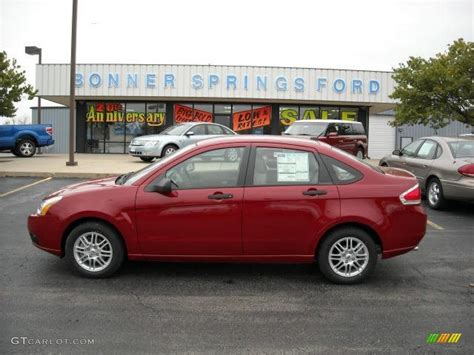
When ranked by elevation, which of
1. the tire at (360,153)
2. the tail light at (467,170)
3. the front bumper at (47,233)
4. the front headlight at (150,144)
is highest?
the front headlight at (150,144)

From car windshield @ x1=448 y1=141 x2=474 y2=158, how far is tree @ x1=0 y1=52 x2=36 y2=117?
16213mm

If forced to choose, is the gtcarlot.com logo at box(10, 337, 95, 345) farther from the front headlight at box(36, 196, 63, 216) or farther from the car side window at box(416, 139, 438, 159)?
the car side window at box(416, 139, 438, 159)

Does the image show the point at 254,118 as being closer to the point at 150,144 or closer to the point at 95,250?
the point at 150,144

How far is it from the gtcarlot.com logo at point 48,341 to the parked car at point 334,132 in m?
13.2

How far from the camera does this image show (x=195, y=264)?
5863mm

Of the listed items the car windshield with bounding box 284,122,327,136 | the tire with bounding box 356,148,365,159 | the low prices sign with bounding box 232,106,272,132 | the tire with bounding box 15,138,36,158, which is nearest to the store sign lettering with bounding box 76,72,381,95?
the low prices sign with bounding box 232,106,272,132

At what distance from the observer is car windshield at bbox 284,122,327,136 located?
55.6 feet

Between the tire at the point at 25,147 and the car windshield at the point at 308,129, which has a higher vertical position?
the car windshield at the point at 308,129

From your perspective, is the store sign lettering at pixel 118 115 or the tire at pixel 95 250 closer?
the tire at pixel 95 250

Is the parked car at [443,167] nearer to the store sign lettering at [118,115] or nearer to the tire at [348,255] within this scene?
the tire at [348,255]

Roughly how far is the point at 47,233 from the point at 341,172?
300cm

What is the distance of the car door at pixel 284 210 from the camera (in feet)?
16.5

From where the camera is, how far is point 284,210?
5031mm

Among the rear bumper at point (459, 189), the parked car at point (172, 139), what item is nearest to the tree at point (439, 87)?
the parked car at point (172, 139)
